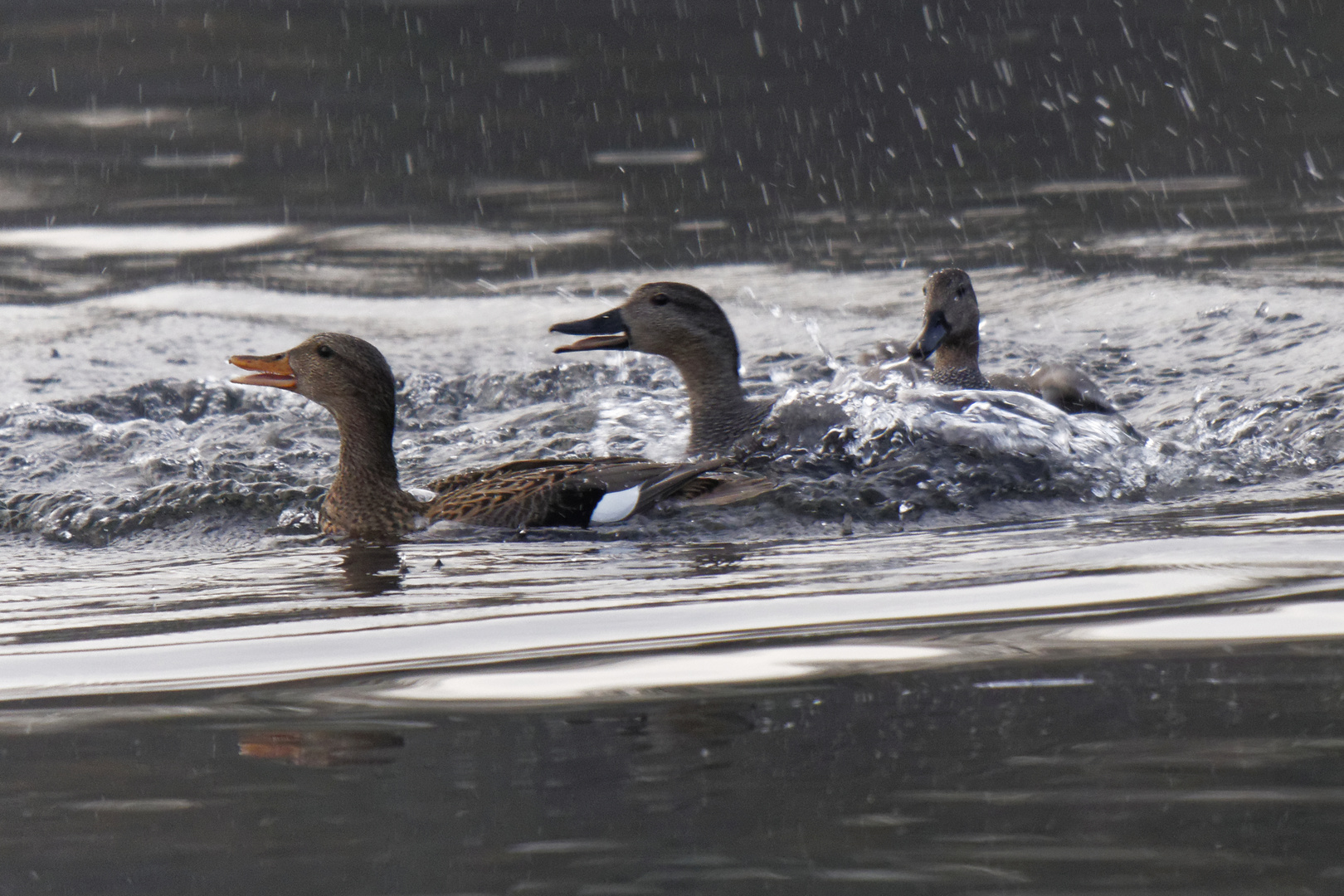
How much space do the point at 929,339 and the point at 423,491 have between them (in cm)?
269

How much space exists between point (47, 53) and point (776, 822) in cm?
1696

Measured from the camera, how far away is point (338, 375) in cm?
700

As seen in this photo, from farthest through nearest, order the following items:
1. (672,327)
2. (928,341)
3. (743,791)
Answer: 1. (928,341)
2. (672,327)
3. (743,791)

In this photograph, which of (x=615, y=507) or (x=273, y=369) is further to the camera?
(x=273, y=369)

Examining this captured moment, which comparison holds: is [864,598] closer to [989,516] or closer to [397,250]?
[989,516]

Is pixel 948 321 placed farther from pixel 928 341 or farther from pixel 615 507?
pixel 615 507

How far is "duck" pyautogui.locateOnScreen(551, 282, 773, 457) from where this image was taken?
802 centimetres

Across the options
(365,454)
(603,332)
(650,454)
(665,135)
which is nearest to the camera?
(365,454)

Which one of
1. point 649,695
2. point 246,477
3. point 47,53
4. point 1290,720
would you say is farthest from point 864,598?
point 47,53

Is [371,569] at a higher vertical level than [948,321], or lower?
lower

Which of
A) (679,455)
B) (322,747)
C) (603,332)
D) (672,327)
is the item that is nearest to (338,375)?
(603,332)

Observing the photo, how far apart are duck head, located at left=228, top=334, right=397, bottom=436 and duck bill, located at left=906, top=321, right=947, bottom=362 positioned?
2.76 meters

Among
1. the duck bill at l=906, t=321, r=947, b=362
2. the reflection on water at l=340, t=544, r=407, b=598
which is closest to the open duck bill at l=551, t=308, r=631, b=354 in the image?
the duck bill at l=906, t=321, r=947, b=362

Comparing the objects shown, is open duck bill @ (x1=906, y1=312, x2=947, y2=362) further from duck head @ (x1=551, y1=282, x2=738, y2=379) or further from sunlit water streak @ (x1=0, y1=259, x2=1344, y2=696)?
duck head @ (x1=551, y1=282, x2=738, y2=379)
